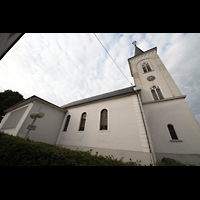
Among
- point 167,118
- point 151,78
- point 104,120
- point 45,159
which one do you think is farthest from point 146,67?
point 45,159

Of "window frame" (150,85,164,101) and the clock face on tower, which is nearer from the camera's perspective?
"window frame" (150,85,164,101)

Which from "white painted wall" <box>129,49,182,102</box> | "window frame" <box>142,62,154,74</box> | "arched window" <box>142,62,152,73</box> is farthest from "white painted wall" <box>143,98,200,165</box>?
"arched window" <box>142,62,152,73</box>

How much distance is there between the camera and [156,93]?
988 centimetres

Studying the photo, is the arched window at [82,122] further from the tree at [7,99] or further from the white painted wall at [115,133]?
the tree at [7,99]

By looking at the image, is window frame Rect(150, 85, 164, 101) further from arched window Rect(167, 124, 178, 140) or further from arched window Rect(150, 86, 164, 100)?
arched window Rect(167, 124, 178, 140)

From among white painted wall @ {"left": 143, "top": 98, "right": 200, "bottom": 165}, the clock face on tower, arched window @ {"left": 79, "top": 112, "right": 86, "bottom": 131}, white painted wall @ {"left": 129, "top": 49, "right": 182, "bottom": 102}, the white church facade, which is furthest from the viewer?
the clock face on tower

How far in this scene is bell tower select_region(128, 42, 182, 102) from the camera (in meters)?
9.49

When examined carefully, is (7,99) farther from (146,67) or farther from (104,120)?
(146,67)

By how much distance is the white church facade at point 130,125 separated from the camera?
5922mm

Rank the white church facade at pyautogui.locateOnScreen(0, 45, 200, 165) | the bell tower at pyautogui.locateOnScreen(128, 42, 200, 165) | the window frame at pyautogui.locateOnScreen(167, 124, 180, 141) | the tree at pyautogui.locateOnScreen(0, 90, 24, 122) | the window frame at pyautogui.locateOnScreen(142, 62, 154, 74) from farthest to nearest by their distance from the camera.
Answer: the tree at pyautogui.locateOnScreen(0, 90, 24, 122)
the window frame at pyautogui.locateOnScreen(142, 62, 154, 74)
the window frame at pyautogui.locateOnScreen(167, 124, 180, 141)
the bell tower at pyautogui.locateOnScreen(128, 42, 200, 165)
the white church facade at pyautogui.locateOnScreen(0, 45, 200, 165)
